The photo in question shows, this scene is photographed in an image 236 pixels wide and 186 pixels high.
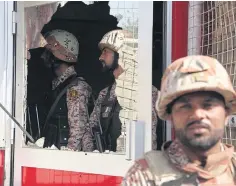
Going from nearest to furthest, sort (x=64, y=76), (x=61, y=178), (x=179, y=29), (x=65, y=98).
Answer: (x=179, y=29) → (x=61, y=178) → (x=65, y=98) → (x=64, y=76)

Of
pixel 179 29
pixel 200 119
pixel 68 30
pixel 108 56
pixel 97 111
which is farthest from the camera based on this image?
pixel 68 30

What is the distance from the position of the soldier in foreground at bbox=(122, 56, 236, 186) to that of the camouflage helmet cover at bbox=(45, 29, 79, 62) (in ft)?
6.47

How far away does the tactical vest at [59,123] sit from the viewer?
10.7 feet

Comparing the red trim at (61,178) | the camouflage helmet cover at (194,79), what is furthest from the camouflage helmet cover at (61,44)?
the camouflage helmet cover at (194,79)

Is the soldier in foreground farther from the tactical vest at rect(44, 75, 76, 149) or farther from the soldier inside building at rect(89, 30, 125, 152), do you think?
the tactical vest at rect(44, 75, 76, 149)

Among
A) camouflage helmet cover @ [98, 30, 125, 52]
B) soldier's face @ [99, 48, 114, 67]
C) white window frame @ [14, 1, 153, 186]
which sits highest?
camouflage helmet cover @ [98, 30, 125, 52]

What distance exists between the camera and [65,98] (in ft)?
10.7

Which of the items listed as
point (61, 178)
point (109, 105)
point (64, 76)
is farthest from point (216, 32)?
point (64, 76)

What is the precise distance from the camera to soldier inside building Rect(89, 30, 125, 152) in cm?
266

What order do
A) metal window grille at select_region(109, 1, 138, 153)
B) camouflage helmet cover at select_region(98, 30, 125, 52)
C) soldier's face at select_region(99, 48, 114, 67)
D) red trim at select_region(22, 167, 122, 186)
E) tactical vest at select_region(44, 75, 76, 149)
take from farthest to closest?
tactical vest at select_region(44, 75, 76, 149), soldier's face at select_region(99, 48, 114, 67), camouflage helmet cover at select_region(98, 30, 125, 52), red trim at select_region(22, 167, 122, 186), metal window grille at select_region(109, 1, 138, 153)

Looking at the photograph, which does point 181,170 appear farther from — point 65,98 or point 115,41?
point 65,98

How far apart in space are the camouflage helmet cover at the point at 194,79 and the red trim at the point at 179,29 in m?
0.68

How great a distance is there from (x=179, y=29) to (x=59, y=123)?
1408mm

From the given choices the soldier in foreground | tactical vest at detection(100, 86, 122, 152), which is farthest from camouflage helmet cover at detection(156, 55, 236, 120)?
tactical vest at detection(100, 86, 122, 152)
